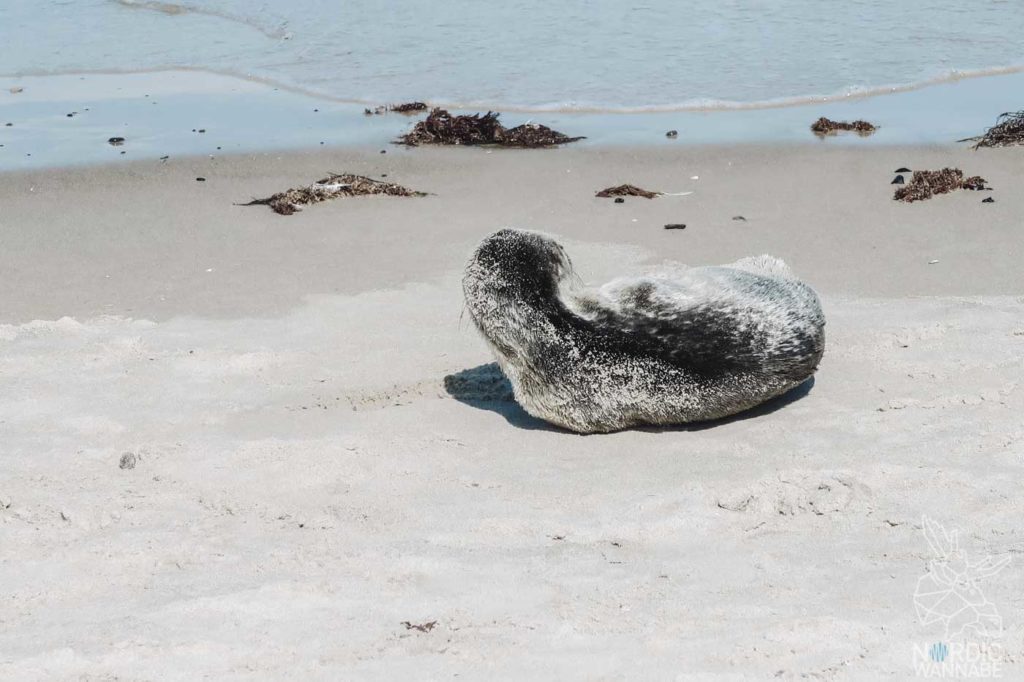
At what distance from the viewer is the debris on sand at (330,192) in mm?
9969

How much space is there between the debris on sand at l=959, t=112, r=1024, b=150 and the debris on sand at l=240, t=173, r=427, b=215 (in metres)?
5.25

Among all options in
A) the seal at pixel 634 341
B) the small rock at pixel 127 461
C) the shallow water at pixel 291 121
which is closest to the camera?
the small rock at pixel 127 461

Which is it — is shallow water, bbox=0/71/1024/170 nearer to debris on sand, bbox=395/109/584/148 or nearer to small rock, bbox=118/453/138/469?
debris on sand, bbox=395/109/584/148

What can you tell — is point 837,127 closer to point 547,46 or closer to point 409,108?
point 409,108

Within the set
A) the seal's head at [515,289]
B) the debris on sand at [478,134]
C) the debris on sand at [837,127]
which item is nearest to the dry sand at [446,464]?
the seal's head at [515,289]

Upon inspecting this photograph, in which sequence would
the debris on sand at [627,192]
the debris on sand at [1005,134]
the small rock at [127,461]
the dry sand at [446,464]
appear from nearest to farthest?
1. the dry sand at [446,464]
2. the small rock at [127,461]
3. the debris on sand at [627,192]
4. the debris on sand at [1005,134]

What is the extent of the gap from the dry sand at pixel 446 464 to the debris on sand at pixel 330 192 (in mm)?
225

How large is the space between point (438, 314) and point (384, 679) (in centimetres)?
422

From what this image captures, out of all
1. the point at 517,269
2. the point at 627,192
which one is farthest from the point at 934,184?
the point at 517,269

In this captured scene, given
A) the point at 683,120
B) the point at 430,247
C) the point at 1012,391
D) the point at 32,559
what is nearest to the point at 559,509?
the point at 32,559

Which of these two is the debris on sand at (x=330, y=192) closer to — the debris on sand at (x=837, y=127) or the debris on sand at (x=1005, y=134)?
the debris on sand at (x=837, y=127)

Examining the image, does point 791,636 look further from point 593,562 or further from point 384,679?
point 384,679

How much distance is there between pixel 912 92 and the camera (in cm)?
1384

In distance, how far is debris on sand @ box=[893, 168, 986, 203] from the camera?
9.54 metres
